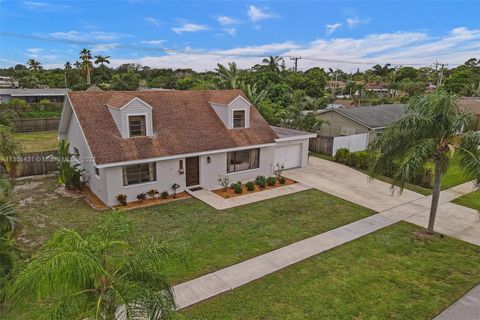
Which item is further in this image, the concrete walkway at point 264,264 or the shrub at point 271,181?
the shrub at point 271,181

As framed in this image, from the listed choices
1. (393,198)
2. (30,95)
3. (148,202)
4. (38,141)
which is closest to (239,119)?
(148,202)

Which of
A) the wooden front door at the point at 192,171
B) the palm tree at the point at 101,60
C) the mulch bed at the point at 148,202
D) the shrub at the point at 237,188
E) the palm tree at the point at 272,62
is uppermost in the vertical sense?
the palm tree at the point at 101,60

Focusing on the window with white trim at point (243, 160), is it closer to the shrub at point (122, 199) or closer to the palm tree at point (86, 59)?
the shrub at point (122, 199)

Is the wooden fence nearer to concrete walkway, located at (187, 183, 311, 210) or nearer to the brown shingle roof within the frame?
the brown shingle roof

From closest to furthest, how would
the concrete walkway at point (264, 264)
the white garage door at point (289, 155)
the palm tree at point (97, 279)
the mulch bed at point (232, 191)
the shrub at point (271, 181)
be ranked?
the palm tree at point (97, 279) → the concrete walkway at point (264, 264) → the mulch bed at point (232, 191) → the shrub at point (271, 181) → the white garage door at point (289, 155)

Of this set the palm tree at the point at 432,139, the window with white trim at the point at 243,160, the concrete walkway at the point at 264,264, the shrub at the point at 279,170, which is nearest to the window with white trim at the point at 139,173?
the window with white trim at the point at 243,160

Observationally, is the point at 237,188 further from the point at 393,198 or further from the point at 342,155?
the point at 342,155
